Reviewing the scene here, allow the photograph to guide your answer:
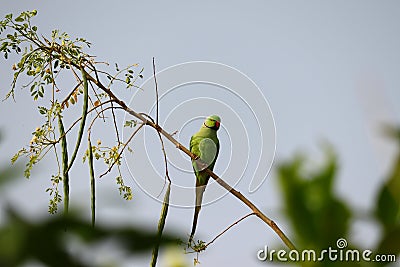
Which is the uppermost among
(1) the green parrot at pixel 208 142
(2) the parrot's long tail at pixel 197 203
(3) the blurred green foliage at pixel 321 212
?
(1) the green parrot at pixel 208 142

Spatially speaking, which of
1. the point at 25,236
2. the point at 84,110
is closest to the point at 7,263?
the point at 25,236

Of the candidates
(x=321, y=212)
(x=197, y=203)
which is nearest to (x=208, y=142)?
(x=197, y=203)

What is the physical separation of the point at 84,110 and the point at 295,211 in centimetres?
56

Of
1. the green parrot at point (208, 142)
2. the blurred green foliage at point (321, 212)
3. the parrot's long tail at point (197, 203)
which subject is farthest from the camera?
the green parrot at point (208, 142)

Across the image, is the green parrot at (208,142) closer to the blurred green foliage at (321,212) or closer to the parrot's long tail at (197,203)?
the parrot's long tail at (197,203)

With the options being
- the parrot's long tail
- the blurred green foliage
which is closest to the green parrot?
the parrot's long tail

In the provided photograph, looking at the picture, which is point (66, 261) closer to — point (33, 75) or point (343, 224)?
point (343, 224)

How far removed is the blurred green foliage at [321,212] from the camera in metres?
0.12

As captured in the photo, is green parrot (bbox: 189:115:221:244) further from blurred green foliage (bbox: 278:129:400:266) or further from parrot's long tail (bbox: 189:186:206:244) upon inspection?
blurred green foliage (bbox: 278:129:400:266)

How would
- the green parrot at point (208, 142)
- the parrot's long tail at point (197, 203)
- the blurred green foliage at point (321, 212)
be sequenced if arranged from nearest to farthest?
the blurred green foliage at point (321, 212)
the parrot's long tail at point (197, 203)
the green parrot at point (208, 142)

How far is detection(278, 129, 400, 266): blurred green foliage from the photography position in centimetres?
12

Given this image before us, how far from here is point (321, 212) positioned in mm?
122

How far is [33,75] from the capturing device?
977mm

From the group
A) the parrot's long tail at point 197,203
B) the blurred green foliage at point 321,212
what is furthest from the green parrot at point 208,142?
the blurred green foliage at point 321,212
